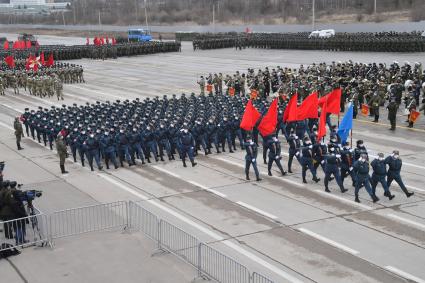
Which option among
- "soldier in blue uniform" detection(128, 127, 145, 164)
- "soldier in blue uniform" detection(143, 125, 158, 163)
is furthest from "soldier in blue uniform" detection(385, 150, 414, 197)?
"soldier in blue uniform" detection(128, 127, 145, 164)

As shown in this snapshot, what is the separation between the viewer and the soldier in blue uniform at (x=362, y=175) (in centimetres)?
1383

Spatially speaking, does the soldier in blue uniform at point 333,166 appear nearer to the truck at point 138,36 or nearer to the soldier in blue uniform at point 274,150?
the soldier in blue uniform at point 274,150

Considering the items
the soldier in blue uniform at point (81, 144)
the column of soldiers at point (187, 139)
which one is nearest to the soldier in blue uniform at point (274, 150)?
the column of soldiers at point (187, 139)

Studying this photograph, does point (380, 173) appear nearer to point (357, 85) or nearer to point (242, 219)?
point (242, 219)

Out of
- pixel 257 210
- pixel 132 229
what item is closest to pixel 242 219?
pixel 257 210

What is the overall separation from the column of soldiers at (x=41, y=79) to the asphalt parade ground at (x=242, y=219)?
11.0 meters

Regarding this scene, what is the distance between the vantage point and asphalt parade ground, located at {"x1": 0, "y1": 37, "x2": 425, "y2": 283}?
10.6m

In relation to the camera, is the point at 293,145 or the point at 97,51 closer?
the point at 293,145

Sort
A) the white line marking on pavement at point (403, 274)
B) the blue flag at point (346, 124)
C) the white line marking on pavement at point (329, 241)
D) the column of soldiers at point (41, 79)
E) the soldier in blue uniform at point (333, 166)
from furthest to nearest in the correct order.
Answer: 1. the column of soldiers at point (41, 79)
2. the blue flag at point (346, 124)
3. the soldier in blue uniform at point (333, 166)
4. the white line marking on pavement at point (329, 241)
5. the white line marking on pavement at point (403, 274)

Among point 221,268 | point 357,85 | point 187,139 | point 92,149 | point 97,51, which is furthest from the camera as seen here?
point 97,51

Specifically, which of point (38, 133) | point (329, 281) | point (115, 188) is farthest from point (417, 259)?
point (38, 133)

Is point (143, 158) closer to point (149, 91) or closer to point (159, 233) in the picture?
point (159, 233)

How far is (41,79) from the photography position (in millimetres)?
33781

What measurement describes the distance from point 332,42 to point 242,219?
44121mm
